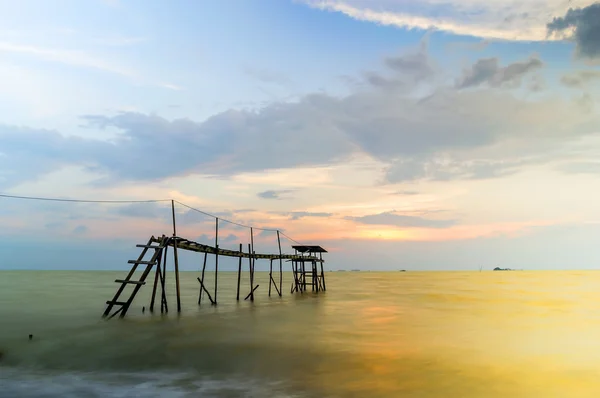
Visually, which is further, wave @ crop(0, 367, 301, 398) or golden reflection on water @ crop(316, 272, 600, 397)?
golden reflection on water @ crop(316, 272, 600, 397)

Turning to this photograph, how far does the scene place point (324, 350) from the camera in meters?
15.1

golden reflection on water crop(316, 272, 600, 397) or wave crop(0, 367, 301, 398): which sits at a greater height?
wave crop(0, 367, 301, 398)

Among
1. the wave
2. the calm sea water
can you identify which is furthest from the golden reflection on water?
the wave

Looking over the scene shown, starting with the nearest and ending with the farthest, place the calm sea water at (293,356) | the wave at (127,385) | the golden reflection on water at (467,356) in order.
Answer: the wave at (127,385) < the calm sea water at (293,356) < the golden reflection on water at (467,356)

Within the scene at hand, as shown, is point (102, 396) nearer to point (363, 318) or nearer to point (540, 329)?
point (363, 318)

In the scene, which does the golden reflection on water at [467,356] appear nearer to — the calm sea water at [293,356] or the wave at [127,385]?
the calm sea water at [293,356]

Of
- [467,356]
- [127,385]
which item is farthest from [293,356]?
[467,356]

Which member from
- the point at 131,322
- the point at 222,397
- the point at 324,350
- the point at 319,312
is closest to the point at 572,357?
the point at 324,350

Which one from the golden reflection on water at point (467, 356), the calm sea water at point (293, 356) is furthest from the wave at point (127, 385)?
the golden reflection on water at point (467, 356)

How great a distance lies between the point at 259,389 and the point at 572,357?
11089 mm

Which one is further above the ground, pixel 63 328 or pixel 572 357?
pixel 63 328

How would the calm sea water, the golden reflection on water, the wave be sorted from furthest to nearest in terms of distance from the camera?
the golden reflection on water
the calm sea water
the wave

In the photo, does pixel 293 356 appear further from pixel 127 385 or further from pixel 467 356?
pixel 467 356

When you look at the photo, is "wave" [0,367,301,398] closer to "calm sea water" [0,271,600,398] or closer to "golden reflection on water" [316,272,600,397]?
"calm sea water" [0,271,600,398]
